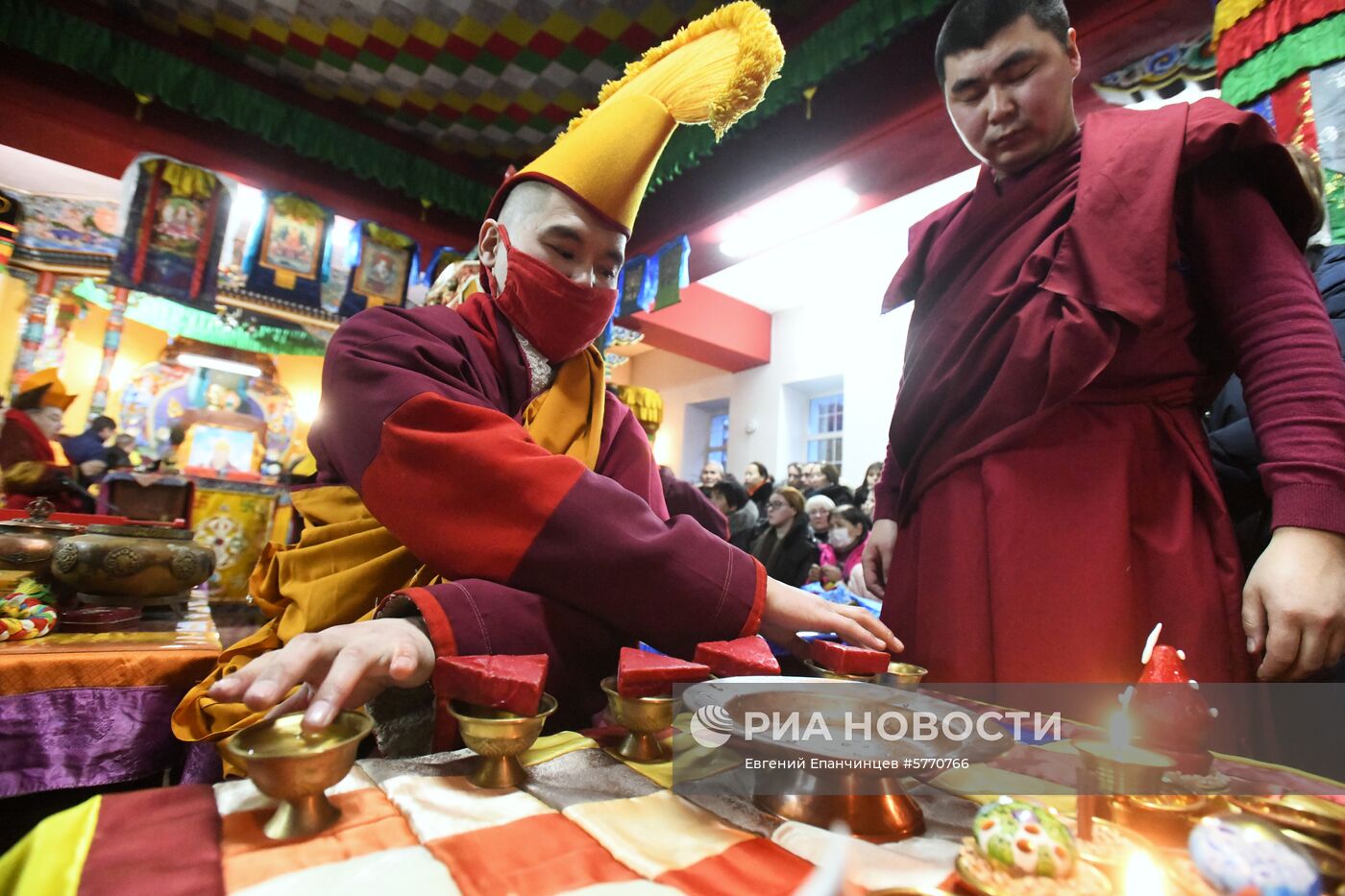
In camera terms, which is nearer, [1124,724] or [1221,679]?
[1124,724]

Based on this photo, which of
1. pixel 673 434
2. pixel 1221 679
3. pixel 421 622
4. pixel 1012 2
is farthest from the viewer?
pixel 673 434

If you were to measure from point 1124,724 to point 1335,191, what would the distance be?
222 centimetres

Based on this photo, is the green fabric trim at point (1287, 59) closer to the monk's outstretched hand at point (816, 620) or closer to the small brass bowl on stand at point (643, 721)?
the monk's outstretched hand at point (816, 620)

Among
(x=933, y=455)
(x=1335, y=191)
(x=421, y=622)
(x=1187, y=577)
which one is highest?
(x=1335, y=191)

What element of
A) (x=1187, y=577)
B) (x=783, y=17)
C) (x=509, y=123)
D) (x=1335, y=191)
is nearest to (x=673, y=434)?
(x=509, y=123)

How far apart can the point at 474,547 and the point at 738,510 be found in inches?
164

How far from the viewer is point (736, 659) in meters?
0.63

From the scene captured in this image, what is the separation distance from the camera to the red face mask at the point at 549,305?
1113mm

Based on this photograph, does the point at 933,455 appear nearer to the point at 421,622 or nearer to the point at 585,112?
the point at 421,622

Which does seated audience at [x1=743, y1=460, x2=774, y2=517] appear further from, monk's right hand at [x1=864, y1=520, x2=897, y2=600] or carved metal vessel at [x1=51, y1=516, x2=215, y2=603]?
carved metal vessel at [x1=51, y1=516, x2=215, y2=603]

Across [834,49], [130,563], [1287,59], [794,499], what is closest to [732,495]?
[794,499]

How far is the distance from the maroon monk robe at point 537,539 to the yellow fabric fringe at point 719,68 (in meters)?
0.82

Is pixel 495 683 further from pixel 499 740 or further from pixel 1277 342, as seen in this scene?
pixel 1277 342

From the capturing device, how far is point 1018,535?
0.93 m
